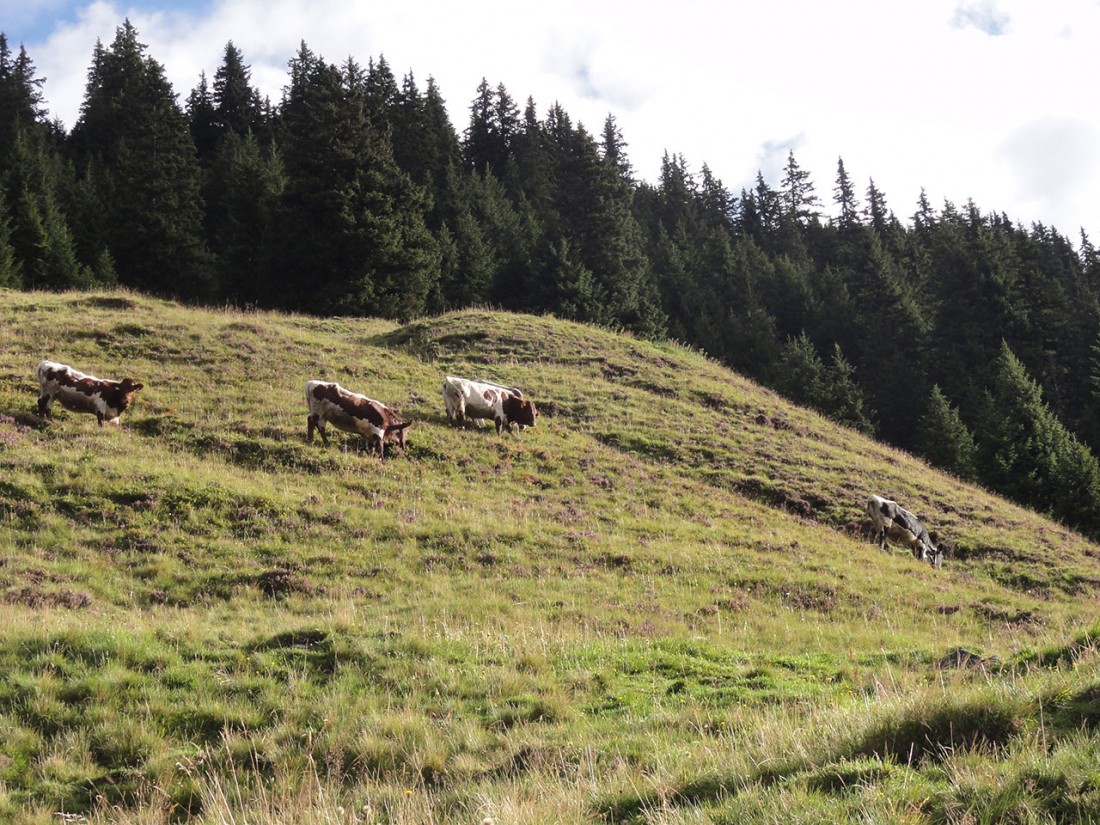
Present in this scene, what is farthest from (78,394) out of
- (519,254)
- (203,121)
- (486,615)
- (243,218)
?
(203,121)

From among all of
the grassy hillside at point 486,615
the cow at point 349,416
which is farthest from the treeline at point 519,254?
the cow at point 349,416

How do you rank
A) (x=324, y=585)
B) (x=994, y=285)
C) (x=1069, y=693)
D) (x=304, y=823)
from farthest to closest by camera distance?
(x=994, y=285) < (x=324, y=585) < (x=1069, y=693) < (x=304, y=823)

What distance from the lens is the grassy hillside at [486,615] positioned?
523 cm

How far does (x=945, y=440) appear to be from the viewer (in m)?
48.1

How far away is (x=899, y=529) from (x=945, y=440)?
100 feet

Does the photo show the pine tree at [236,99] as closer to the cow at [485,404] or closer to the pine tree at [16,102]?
the pine tree at [16,102]

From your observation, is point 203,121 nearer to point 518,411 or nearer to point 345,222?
point 345,222

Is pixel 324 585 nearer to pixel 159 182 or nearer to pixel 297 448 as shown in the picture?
pixel 297 448

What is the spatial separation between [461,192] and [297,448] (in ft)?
169

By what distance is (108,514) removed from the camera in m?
14.8

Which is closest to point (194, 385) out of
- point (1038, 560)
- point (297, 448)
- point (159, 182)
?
point (297, 448)

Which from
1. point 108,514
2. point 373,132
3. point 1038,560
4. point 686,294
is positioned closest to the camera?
point 108,514

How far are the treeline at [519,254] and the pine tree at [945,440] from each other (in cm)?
14

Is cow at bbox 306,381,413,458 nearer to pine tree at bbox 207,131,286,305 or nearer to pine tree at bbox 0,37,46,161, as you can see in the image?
pine tree at bbox 207,131,286,305
